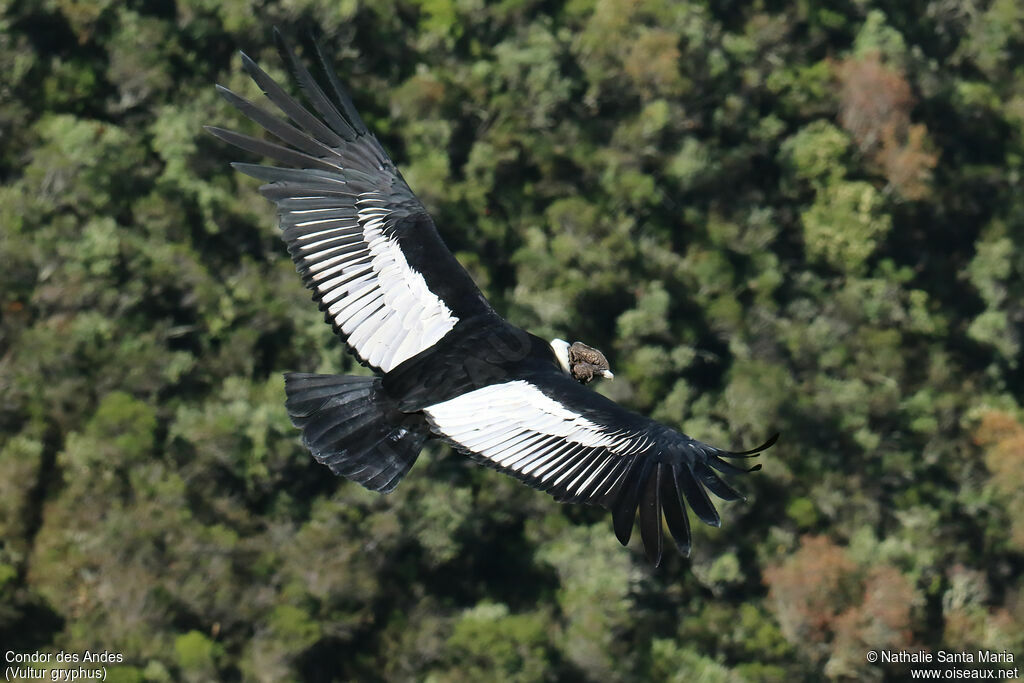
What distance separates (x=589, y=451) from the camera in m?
9.23

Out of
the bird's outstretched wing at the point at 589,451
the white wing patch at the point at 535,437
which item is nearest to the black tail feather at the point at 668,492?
the bird's outstretched wing at the point at 589,451

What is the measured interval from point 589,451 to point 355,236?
2.66 m

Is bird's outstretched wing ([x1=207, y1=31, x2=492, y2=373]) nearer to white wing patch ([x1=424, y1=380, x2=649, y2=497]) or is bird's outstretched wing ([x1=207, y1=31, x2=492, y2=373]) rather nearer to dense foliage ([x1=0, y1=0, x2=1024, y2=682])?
white wing patch ([x1=424, y1=380, x2=649, y2=497])

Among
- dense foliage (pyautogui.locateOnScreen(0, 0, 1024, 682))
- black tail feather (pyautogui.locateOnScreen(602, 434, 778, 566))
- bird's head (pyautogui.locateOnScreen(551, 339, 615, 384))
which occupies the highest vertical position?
black tail feather (pyautogui.locateOnScreen(602, 434, 778, 566))

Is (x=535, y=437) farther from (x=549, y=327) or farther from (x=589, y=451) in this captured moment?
(x=549, y=327)

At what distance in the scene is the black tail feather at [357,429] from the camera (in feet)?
33.0

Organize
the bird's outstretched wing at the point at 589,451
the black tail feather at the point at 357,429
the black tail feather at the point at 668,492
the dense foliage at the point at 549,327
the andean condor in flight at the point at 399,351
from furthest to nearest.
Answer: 1. the dense foliage at the point at 549,327
2. the black tail feather at the point at 357,429
3. the andean condor in flight at the point at 399,351
4. the bird's outstretched wing at the point at 589,451
5. the black tail feather at the point at 668,492

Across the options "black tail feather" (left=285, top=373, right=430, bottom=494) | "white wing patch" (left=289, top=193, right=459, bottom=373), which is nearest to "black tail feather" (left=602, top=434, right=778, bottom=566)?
"black tail feather" (left=285, top=373, right=430, bottom=494)

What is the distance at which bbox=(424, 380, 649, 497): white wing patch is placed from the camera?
359 inches

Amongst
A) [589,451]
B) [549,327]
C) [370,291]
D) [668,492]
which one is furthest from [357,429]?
[549,327]

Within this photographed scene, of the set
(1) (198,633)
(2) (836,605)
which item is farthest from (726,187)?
(1) (198,633)

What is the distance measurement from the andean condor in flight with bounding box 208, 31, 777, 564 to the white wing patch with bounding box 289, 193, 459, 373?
0.01m

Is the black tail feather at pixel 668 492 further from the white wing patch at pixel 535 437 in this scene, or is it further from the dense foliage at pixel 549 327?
the dense foliage at pixel 549 327

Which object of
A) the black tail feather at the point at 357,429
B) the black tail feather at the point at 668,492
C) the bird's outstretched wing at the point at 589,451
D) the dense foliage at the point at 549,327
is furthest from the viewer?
the dense foliage at the point at 549,327
